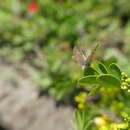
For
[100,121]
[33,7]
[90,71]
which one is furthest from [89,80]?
[33,7]

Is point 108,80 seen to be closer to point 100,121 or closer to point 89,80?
point 89,80

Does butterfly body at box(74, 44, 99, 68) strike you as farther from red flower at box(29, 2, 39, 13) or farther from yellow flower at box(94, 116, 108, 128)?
red flower at box(29, 2, 39, 13)

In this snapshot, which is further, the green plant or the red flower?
the red flower

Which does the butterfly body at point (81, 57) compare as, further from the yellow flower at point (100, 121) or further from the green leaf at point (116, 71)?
the yellow flower at point (100, 121)

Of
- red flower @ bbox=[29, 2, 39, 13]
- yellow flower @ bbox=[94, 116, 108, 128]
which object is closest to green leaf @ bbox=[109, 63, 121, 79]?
yellow flower @ bbox=[94, 116, 108, 128]

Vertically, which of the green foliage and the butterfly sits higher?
the butterfly


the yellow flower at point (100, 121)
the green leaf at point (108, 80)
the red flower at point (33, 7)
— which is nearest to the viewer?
the green leaf at point (108, 80)

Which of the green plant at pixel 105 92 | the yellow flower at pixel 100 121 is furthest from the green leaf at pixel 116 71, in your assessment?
the yellow flower at pixel 100 121

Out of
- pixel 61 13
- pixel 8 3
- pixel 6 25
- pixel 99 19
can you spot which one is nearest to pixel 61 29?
pixel 61 13

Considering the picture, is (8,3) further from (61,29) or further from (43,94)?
(43,94)
